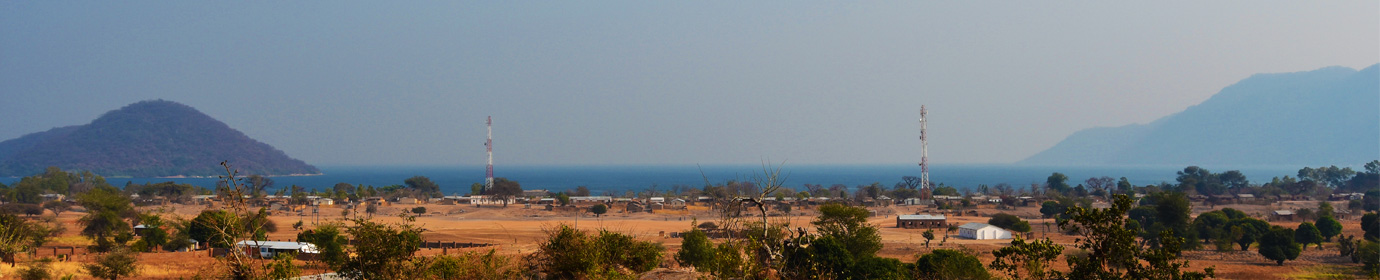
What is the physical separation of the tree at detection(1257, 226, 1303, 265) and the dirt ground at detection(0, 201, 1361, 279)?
0.52 metres

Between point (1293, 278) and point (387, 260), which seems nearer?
point (387, 260)

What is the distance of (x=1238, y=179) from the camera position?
14575 centimetres

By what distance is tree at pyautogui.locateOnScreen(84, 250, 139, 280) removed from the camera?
3366cm

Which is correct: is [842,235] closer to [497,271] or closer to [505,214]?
[497,271]

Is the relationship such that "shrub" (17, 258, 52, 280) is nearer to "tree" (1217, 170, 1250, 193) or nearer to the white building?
the white building

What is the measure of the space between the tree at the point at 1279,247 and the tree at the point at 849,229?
24124 millimetres

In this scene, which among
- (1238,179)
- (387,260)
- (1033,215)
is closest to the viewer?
(387,260)

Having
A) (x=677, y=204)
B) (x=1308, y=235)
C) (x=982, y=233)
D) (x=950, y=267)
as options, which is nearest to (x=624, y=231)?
(x=982, y=233)

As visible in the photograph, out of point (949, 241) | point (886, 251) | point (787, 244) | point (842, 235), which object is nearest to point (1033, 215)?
point (949, 241)

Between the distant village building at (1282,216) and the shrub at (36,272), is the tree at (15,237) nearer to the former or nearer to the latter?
the shrub at (36,272)

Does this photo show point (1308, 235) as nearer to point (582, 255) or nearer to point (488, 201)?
point (582, 255)

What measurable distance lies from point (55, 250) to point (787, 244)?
45.3 metres

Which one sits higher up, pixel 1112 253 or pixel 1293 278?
pixel 1112 253

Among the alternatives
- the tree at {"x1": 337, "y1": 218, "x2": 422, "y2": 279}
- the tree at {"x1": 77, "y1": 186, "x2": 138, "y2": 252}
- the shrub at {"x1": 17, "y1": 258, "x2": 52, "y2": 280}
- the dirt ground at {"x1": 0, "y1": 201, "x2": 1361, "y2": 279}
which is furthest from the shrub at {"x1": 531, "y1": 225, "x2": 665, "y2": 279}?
the tree at {"x1": 77, "y1": 186, "x2": 138, "y2": 252}
